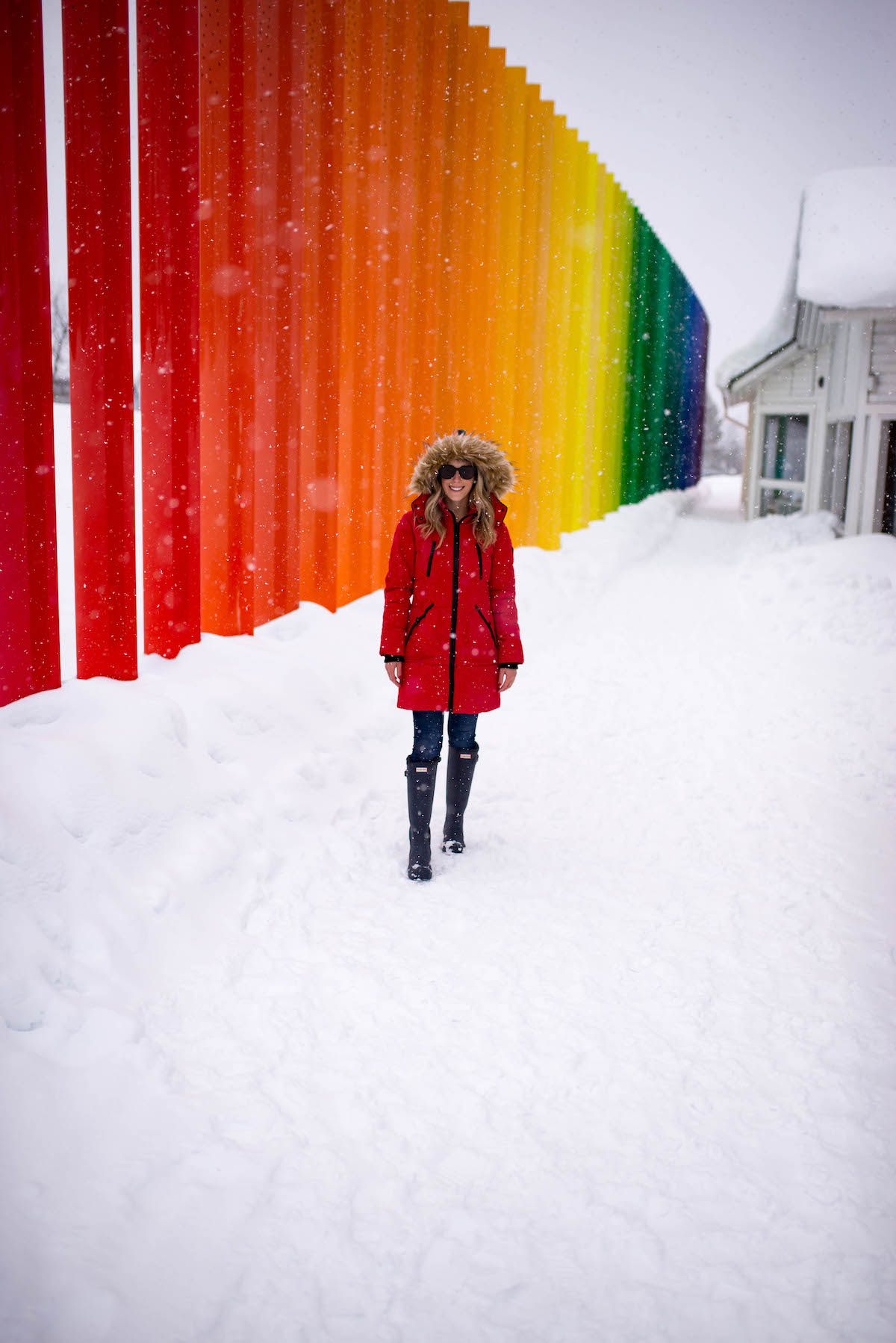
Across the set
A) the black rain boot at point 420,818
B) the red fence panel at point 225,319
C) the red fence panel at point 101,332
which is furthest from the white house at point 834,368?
the black rain boot at point 420,818

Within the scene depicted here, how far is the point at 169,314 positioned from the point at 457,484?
1.57 metres

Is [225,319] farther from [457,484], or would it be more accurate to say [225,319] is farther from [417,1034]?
[417,1034]

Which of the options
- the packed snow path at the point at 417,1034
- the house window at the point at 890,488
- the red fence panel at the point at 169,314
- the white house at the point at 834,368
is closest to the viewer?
the packed snow path at the point at 417,1034

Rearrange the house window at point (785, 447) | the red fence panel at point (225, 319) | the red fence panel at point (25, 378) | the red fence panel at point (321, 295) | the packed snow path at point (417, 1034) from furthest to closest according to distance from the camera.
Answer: the house window at point (785, 447) → the red fence panel at point (321, 295) → the red fence panel at point (225, 319) → the red fence panel at point (25, 378) → the packed snow path at point (417, 1034)

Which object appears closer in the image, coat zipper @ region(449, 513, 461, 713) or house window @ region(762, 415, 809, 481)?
coat zipper @ region(449, 513, 461, 713)

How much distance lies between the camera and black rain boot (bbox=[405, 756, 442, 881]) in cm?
343

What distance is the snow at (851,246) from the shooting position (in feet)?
30.3

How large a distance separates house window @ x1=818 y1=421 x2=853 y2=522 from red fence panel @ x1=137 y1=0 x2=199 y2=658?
391 inches

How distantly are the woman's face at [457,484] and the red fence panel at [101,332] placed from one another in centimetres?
125

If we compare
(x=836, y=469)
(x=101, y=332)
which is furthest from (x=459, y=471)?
(x=836, y=469)

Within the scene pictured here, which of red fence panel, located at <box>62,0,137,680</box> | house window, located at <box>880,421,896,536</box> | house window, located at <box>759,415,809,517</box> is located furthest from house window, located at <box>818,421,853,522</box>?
red fence panel, located at <box>62,0,137,680</box>

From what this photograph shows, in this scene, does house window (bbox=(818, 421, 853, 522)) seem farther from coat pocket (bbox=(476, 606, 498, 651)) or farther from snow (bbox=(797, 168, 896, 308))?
coat pocket (bbox=(476, 606, 498, 651))

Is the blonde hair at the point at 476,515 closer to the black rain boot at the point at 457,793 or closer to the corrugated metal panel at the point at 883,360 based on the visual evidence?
the black rain boot at the point at 457,793

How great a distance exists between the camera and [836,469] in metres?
12.2
